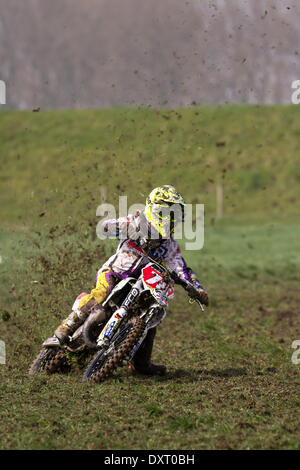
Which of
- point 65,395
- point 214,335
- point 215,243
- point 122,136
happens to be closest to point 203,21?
point 122,136

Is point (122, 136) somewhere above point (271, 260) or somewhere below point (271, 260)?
above

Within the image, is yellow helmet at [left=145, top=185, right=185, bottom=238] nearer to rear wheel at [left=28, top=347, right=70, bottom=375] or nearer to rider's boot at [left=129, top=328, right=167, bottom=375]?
rider's boot at [left=129, top=328, right=167, bottom=375]

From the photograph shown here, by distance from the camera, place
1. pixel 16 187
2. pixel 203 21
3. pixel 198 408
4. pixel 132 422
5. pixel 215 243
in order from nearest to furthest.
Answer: pixel 132 422 → pixel 198 408 → pixel 203 21 → pixel 215 243 → pixel 16 187

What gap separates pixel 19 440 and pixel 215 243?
75.7 ft

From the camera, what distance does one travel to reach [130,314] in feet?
29.1

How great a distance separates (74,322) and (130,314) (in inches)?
33.1

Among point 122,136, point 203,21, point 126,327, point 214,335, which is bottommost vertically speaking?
point 214,335

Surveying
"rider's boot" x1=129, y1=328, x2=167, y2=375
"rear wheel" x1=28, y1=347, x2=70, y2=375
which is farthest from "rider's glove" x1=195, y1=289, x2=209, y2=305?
"rear wheel" x1=28, y1=347, x2=70, y2=375

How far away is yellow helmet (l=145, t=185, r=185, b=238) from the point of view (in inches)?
350

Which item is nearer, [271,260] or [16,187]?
[271,260]

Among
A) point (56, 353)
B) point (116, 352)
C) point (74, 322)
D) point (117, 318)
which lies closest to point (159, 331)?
point (56, 353)

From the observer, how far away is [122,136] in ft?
42.5

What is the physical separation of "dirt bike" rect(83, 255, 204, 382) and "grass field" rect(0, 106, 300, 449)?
30 centimetres

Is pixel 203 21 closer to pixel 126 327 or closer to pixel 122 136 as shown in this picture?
pixel 122 136
